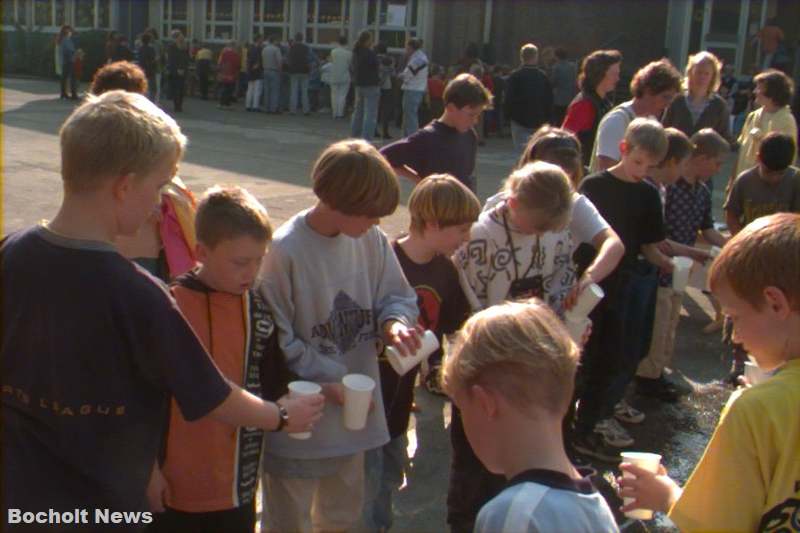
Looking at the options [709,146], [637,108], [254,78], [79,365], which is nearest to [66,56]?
[254,78]

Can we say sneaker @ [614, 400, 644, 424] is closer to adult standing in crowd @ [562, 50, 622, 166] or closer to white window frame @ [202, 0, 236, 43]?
adult standing in crowd @ [562, 50, 622, 166]

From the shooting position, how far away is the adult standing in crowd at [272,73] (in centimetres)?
2203

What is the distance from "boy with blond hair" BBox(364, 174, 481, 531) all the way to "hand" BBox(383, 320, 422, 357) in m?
0.45

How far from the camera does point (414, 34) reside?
25.1m

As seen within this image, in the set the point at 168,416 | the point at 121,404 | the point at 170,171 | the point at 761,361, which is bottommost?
the point at 168,416

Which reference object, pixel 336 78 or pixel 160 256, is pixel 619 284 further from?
pixel 336 78

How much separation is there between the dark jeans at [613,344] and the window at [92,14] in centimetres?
3018

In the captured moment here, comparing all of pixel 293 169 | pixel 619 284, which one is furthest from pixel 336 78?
pixel 619 284

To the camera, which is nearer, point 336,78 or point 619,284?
point 619,284

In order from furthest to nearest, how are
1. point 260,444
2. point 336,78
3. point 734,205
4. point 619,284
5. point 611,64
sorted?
point 336,78 → point 611,64 → point 734,205 → point 619,284 → point 260,444

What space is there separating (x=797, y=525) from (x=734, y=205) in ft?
14.4

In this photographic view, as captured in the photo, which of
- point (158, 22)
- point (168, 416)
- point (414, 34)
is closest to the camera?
point (168, 416)

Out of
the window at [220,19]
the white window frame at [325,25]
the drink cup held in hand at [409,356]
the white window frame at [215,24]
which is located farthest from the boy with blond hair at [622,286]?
the window at [220,19]

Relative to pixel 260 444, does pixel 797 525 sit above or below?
above
